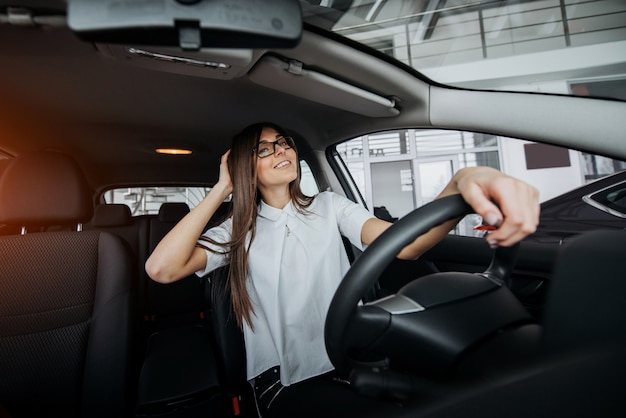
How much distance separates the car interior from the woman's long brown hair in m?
0.10

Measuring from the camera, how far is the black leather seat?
119 centimetres

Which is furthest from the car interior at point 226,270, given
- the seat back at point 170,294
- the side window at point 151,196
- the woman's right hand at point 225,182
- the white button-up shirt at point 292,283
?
the side window at point 151,196

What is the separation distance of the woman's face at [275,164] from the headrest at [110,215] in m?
2.32

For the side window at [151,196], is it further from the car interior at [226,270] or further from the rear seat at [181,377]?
the rear seat at [181,377]

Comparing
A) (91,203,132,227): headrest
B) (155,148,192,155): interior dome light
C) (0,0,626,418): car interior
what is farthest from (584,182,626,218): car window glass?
(91,203,132,227): headrest

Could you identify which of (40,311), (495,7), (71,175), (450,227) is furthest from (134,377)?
(495,7)

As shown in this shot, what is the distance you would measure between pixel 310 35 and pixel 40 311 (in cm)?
149

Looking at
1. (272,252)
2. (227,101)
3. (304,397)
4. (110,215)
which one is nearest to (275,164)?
(272,252)

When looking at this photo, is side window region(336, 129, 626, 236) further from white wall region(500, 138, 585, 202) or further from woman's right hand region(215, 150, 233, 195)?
woman's right hand region(215, 150, 233, 195)

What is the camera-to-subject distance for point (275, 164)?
147 cm

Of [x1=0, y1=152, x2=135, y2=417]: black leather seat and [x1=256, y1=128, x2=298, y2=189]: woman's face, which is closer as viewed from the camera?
[x1=0, y1=152, x2=135, y2=417]: black leather seat

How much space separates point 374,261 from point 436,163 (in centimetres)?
166

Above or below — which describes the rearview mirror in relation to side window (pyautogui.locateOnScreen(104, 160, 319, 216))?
below

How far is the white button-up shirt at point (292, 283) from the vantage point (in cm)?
126
